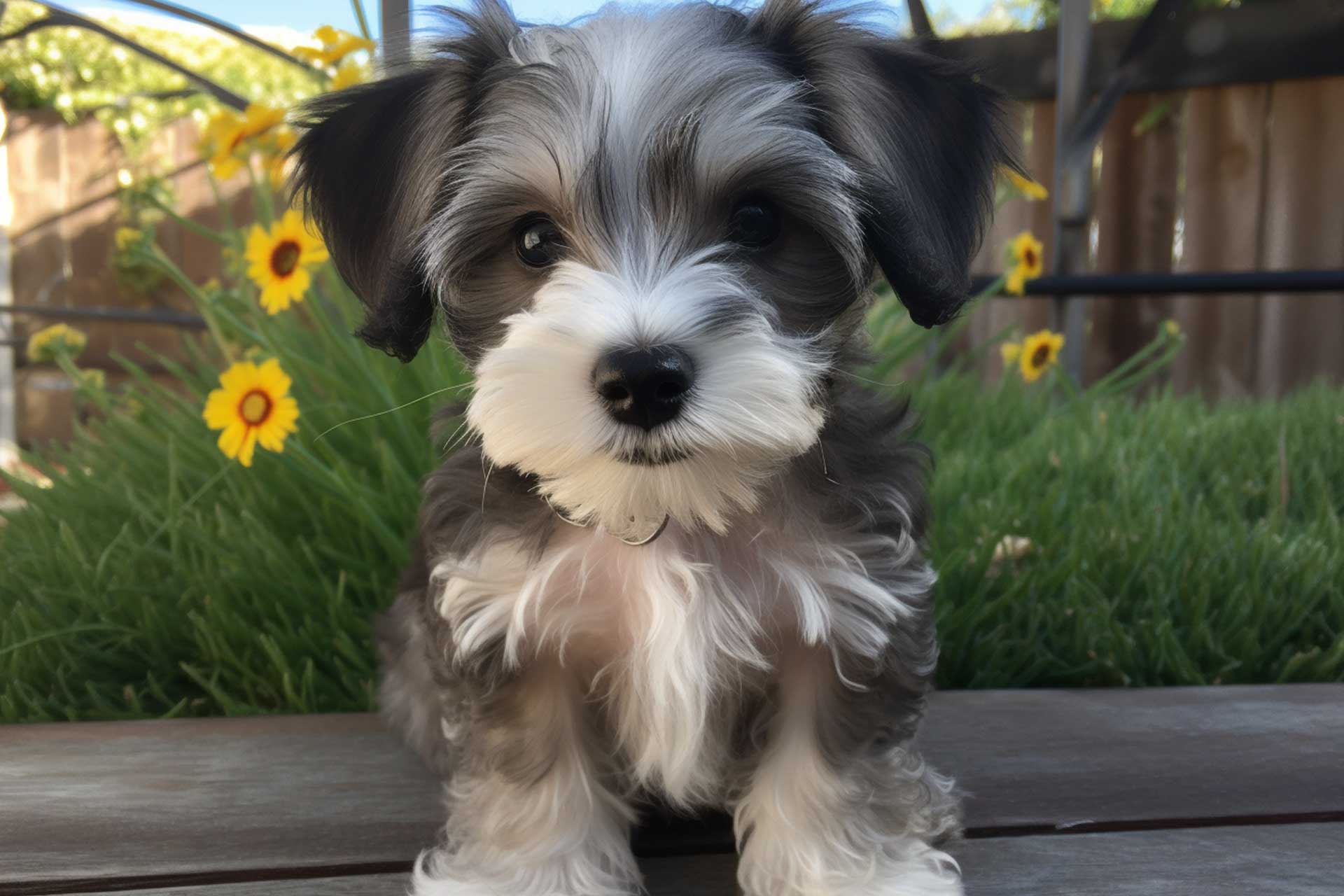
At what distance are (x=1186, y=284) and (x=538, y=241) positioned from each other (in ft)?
15.0

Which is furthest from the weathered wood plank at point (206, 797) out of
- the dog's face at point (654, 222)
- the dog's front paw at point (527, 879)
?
the dog's face at point (654, 222)

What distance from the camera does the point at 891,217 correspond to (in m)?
1.80

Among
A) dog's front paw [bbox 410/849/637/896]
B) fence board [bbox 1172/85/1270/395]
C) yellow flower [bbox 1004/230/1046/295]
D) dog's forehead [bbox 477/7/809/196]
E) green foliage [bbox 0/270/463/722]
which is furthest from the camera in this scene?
fence board [bbox 1172/85/1270/395]

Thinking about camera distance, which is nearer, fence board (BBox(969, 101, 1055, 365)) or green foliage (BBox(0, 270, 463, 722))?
green foliage (BBox(0, 270, 463, 722))

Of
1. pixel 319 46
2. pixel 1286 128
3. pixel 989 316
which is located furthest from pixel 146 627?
pixel 1286 128

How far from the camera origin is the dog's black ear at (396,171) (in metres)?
1.93

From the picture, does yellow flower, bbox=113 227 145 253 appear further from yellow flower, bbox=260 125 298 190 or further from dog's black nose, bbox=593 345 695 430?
dog's black nose, bbox=593 345 695 430

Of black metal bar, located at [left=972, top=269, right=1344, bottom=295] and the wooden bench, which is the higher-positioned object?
black metal bar, located at [left=972, top=269, right=1344, bottom=295]

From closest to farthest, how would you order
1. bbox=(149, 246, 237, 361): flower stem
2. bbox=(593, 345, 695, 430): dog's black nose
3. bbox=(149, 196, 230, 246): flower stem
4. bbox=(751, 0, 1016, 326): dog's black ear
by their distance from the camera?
bbox=(593, 345, 695, 430): dog's black nose < bbox=(751, 0, 1016, 326): dog's black ear < bbox=(149, 246, 237, 361): flower stem < bbox=(149, 196, 230, 246): flower stem

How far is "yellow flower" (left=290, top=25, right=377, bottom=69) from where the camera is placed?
3389 millimetres

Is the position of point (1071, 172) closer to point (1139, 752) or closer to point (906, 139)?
point (1139, 752)

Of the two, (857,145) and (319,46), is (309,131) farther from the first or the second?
(319,46)

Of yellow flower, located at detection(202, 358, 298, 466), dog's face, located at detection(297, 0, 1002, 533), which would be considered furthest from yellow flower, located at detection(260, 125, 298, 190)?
dog's face, located at detection(297, 0, 1002, 533)

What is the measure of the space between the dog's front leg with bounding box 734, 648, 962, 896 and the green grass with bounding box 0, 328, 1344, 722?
114 cm
